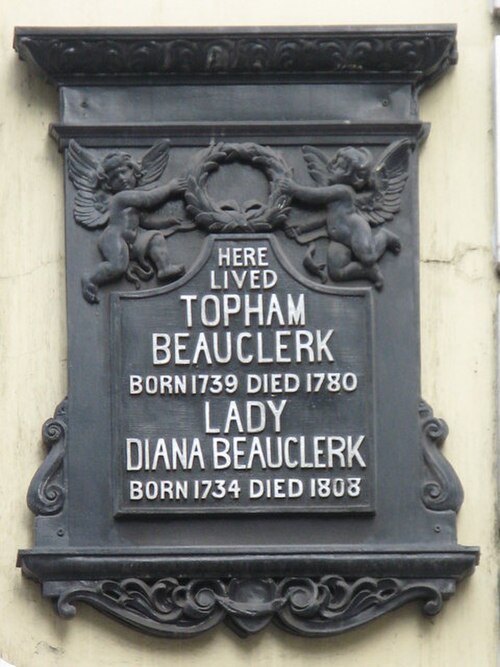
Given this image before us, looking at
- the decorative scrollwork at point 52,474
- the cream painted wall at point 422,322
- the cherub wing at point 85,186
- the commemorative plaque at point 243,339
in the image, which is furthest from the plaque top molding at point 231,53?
the decorative scrollwork at point 52,474

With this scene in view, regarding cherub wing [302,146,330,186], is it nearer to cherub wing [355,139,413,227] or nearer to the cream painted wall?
cherub wing [355,139,413,227]

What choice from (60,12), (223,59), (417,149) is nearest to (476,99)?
(417,149)

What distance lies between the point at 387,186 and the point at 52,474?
164 cm

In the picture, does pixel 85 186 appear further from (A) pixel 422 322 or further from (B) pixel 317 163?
(A) pixel 422 322

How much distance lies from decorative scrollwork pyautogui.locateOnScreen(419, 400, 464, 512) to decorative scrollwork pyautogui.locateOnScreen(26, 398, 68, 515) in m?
1.32

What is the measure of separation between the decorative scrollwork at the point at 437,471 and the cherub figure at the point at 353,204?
54 cm

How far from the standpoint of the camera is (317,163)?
29.6 feet

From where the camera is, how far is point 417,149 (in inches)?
359

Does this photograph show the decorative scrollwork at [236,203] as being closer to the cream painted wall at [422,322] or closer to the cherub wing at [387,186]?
the cherub wing at [387,186]

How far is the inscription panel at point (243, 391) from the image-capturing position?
880cm

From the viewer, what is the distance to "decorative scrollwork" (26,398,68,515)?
28.9 ft

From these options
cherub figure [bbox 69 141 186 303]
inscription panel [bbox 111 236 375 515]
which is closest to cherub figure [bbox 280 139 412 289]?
inscription panel [bbox 111 236 375 515]

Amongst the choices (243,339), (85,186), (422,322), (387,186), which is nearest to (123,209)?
(85,186)

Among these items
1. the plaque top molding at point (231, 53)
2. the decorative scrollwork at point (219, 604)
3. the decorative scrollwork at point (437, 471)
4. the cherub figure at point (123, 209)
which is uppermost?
the plaque top molding at point (231, 53)
